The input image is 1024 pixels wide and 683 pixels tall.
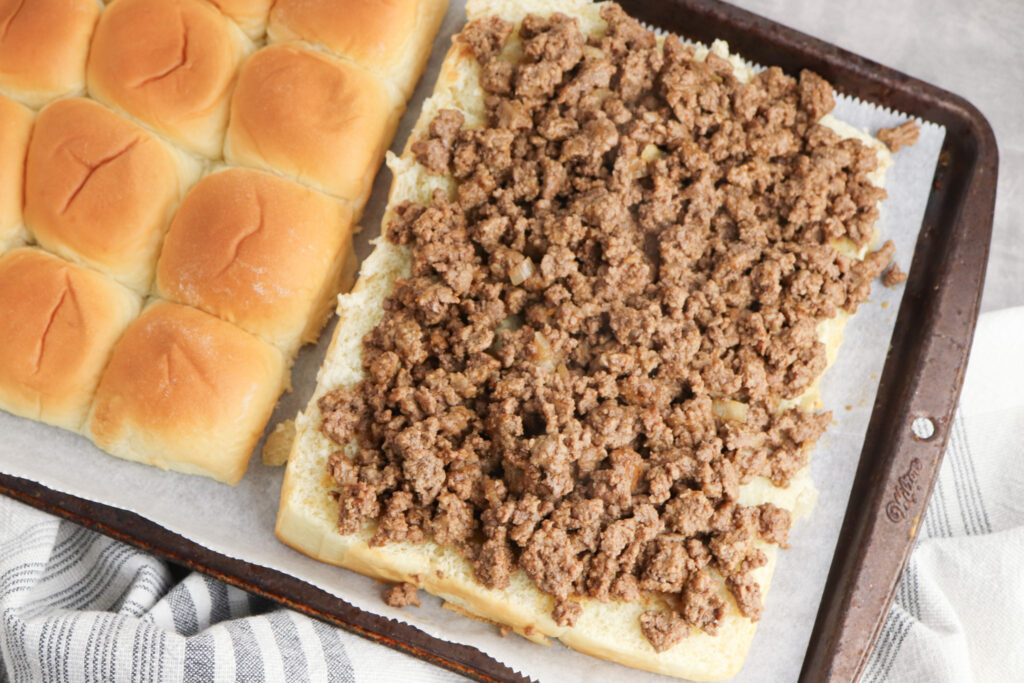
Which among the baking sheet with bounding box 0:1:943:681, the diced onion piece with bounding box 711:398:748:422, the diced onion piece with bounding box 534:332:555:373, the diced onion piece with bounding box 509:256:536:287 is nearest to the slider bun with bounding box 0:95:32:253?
the baking sheet with bounding box 0:1:943:681

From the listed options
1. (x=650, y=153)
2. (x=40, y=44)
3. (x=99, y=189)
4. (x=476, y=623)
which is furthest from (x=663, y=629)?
(x=40, y=44)

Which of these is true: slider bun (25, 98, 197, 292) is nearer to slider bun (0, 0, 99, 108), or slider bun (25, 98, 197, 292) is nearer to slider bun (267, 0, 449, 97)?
slider bun (0, 0, 99, 108)

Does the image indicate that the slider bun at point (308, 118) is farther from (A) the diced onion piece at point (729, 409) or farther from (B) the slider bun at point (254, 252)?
(A) the diced onion piece at point (729, 409)

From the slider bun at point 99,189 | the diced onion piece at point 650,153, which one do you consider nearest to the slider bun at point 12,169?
the slider bun at point 99,189

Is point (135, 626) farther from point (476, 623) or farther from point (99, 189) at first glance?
point (99, 189)

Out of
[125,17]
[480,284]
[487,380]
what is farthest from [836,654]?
[125,17]
